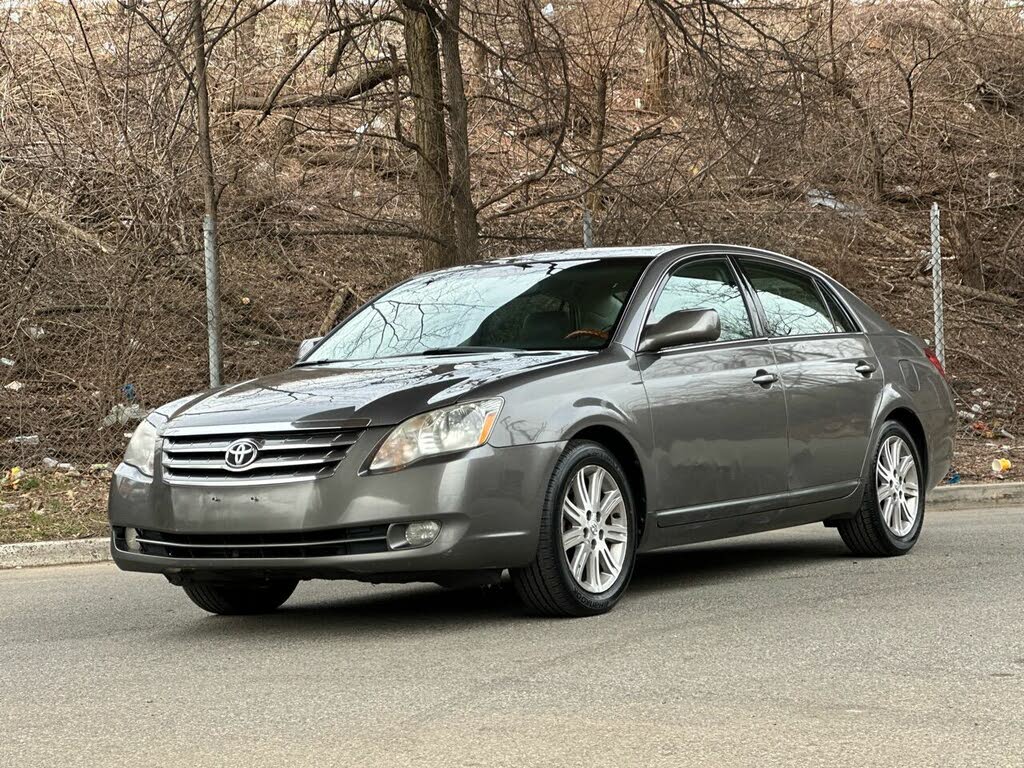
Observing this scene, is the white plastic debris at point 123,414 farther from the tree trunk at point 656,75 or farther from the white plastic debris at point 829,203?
the white plastic debris at point 829,203

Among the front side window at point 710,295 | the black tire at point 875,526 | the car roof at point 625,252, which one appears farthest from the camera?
the black tire at point 875,526

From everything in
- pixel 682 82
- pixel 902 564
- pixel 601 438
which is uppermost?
pixel 682 82

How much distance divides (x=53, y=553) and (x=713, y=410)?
521 cm

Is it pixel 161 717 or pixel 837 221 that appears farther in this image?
pixel 837 221

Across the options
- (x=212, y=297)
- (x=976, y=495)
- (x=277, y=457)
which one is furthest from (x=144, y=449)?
(x=976, y=495)

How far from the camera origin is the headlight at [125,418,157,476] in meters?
7.10

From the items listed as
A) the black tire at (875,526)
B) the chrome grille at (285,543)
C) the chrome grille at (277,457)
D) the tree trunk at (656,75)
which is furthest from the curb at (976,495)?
the chrome grille at (277,457)

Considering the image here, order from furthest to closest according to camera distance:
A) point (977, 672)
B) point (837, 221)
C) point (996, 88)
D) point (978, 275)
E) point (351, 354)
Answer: point (996, 88), point (978, 275), point (837, 221), point (351, 354), point (977, 672)

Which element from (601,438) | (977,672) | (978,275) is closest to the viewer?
(977,672)

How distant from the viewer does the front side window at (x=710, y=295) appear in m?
8.18

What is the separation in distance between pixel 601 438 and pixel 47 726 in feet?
9.83

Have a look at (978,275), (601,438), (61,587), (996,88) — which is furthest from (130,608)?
(996,88)

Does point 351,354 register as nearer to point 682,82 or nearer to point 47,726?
point 47,726

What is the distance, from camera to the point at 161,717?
5.36 metres
